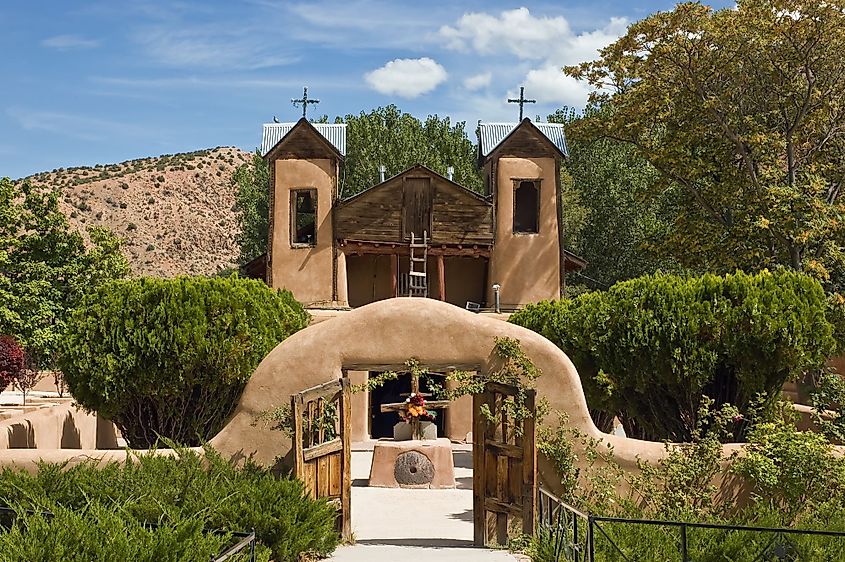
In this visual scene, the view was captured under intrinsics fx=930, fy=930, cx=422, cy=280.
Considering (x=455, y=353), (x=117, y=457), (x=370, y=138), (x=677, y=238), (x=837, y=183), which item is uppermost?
(x=370, y=138)

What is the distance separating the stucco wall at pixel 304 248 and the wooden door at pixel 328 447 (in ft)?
51.3

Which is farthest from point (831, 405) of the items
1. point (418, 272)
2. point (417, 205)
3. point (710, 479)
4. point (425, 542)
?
point (417, 205)

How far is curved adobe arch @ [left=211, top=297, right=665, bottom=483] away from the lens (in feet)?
42.8

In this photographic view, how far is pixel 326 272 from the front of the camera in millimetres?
28891

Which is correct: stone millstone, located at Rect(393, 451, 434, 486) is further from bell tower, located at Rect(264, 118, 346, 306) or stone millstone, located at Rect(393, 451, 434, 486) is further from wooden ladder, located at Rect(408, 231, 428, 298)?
bell tower, located at Rect(264, 118, 346, 306)

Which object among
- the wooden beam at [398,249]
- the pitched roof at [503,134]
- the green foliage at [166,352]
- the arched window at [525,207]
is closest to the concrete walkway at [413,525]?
the green foliage at [166,352]

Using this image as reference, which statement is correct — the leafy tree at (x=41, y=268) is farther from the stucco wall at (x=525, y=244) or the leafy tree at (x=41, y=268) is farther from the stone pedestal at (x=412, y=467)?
the stucco wall at (x=525, y=244)

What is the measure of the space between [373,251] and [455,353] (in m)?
16.5

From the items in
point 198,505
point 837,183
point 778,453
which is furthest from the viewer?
point 837,183

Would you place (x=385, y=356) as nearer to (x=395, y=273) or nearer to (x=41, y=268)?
(x=395, y=273)

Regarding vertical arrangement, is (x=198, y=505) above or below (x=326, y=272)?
below

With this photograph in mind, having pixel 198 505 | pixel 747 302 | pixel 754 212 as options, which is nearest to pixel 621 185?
pixel 754 212

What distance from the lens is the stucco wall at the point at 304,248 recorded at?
28.8m

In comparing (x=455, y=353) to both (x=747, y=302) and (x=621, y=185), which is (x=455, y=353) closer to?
(x=747, y=302)
